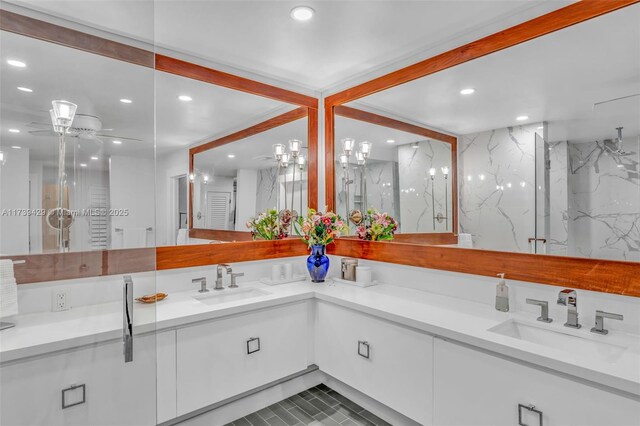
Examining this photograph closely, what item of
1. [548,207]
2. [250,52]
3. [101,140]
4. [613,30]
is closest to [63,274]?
[101,140]

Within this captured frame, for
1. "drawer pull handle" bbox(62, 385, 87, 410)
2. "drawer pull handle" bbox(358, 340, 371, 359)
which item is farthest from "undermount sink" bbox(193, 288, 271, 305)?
"drawer pull handle" bbox(62, 385, 87, 410)

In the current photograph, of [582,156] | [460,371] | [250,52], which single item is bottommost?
[460,371]

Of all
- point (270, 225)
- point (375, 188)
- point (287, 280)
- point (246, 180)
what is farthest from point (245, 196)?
point (375, 188)

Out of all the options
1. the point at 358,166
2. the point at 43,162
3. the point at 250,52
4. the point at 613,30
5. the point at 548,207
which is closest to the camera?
the point at 43,162

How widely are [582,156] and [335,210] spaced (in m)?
1.75

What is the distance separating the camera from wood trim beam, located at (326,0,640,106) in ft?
5.33

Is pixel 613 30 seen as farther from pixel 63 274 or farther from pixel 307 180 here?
pixel 63 274

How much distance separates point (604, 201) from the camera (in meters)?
1.60

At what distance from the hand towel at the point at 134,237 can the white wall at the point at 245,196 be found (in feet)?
4.45

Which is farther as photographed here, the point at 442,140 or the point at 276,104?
the point at 276,104

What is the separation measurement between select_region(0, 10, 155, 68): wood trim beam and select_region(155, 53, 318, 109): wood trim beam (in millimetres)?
1120

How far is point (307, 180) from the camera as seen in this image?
3.03m

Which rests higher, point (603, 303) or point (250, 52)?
point (250, 52)

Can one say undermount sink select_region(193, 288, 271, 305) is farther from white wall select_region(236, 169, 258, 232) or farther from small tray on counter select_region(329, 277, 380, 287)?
small tray on counter select_region(329, 277, 380, 287)
